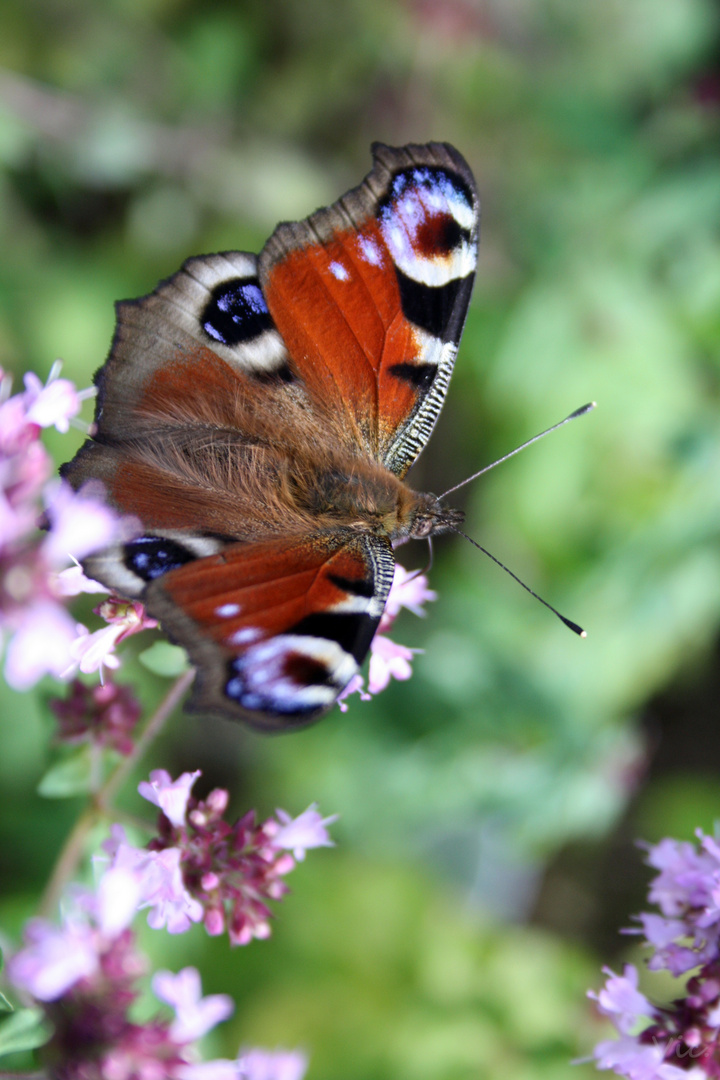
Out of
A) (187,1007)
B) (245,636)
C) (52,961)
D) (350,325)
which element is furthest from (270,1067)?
(350,325)

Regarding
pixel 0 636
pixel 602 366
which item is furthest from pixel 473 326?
pixel 0 636

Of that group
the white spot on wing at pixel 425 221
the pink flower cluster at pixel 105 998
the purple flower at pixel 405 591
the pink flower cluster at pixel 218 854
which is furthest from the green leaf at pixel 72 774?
the white spot on wing at pixel 425 221

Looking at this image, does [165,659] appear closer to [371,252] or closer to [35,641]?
[35,641]

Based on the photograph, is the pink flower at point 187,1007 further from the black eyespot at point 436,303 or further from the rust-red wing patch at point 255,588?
the black eyespot at point 436,303

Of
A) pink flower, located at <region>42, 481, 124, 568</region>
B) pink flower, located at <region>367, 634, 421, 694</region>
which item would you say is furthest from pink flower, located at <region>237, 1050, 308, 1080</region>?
pink flower, located at <region>42, 481, 124, 568</region>

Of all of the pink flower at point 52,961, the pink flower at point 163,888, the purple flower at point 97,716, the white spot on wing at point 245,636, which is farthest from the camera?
the purple flower at point 97,716

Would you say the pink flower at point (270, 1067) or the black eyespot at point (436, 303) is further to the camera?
the black eyespot at point (436, 303)
